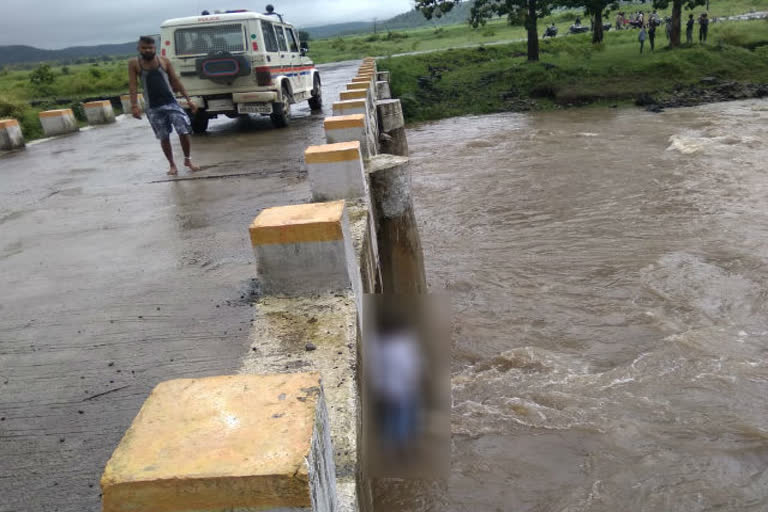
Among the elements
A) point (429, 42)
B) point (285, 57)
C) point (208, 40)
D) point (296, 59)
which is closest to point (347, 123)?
point (208, 40)

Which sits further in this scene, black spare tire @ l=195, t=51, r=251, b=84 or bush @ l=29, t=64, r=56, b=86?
bush @ l=29, t=64, r=56, b=86

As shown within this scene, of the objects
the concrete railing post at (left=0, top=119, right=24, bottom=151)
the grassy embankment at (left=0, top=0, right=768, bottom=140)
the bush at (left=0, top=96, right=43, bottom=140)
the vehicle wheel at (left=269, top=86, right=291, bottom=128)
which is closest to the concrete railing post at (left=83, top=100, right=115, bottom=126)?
the bush at (left=0, top=96, right=43, bottom=140)

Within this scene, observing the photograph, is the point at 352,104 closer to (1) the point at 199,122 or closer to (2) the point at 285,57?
(1) the point at 199,122

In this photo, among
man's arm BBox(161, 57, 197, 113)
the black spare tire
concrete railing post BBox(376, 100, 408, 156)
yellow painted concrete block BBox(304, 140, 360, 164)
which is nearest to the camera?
yellow painted concrete block BBox(304, 140, 360, 164)

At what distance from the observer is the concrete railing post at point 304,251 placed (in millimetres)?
3270

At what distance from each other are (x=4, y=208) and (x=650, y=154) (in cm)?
1202

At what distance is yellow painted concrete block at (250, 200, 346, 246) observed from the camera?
3236mm

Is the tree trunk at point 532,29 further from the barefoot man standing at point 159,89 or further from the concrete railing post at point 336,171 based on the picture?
the concrete railing post at point 336,171

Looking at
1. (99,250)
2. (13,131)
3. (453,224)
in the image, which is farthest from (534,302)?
(13,131)

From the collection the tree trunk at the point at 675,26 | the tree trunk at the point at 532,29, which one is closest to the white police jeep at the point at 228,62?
the tree trunk at the point at 532,29

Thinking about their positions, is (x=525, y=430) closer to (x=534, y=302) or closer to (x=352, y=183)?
(x=352, y=183)

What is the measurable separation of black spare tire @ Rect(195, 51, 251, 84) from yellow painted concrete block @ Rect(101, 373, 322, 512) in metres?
9.78

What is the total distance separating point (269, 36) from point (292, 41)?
1769 millimetres

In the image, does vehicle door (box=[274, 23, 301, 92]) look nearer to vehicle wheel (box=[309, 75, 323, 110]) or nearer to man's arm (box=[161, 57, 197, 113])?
vehicle wheel (box=[309, 75, 323, 110])
